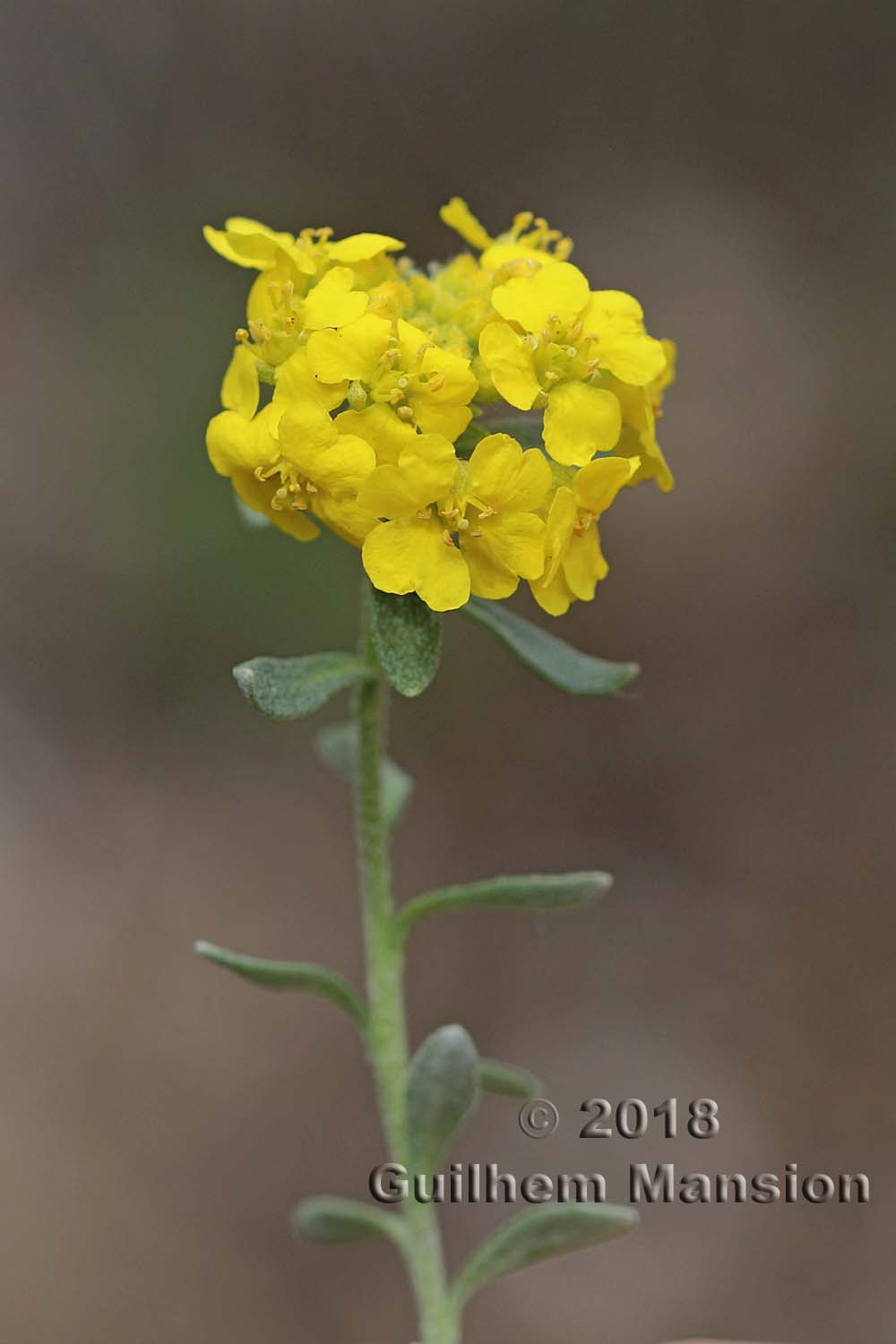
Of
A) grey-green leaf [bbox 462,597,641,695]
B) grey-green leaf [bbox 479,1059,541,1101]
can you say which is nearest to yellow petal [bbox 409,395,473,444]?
grey-green leaf [bbox 462,597,641,695]

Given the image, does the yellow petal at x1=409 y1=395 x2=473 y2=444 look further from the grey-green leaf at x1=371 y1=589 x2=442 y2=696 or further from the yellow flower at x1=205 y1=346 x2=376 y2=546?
the grey-green leaf at x1=371 y1=589 x2=442 y2=696

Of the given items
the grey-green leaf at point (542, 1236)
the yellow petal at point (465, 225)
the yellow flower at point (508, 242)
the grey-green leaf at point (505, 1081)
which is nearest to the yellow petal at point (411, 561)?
the yellow flower at point (508, 242)

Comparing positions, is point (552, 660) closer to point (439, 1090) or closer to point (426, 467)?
point (426, 467)

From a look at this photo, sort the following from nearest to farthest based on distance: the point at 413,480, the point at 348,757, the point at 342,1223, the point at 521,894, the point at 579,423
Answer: the point at 413,480 → the point at 579,423 → the point at 521,894 → the point at 342,1223 → the point at 348,757

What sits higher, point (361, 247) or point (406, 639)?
point (361, 247)

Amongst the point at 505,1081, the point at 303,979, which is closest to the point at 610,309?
the point at 303,979

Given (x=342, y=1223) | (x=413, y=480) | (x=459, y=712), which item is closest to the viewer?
(x=413, y=480)

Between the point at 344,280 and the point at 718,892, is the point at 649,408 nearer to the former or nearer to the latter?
the point at 344,280
